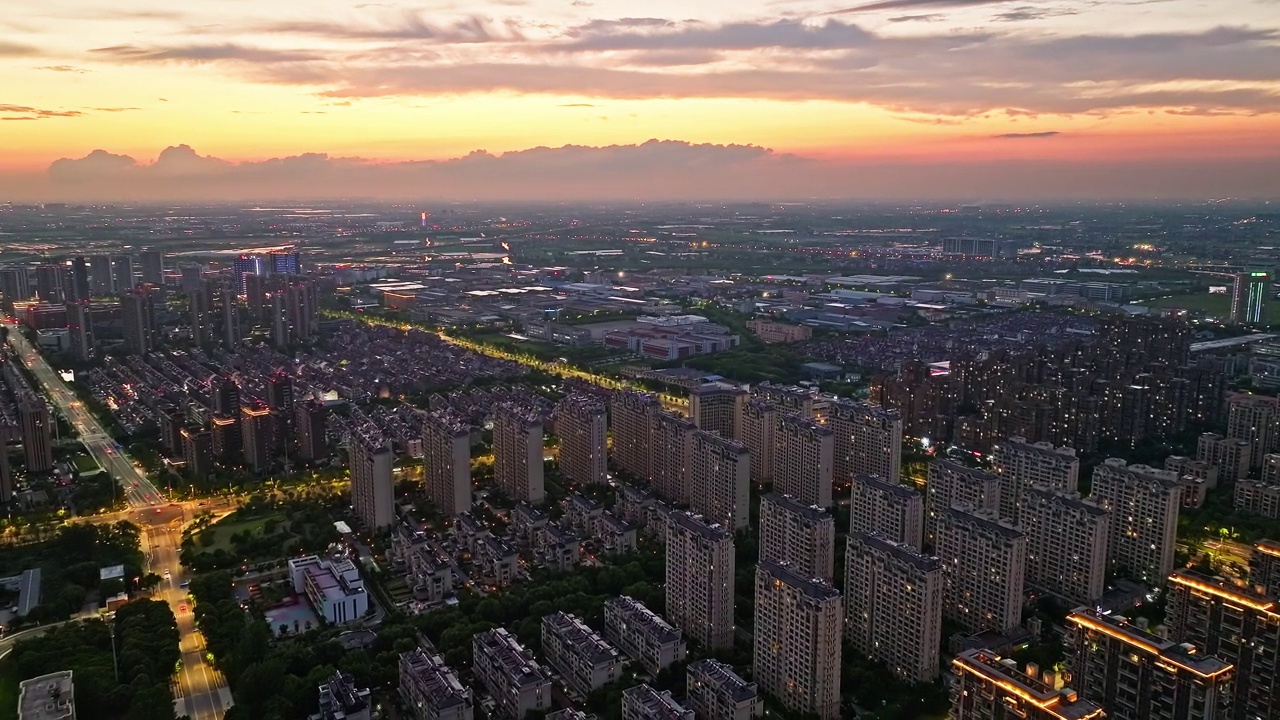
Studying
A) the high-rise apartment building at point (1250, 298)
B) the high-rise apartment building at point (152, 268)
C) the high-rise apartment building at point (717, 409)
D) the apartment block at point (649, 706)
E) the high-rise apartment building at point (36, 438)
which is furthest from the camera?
the high-rise apartment building at point (152, 268)

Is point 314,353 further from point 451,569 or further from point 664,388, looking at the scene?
point 451,569

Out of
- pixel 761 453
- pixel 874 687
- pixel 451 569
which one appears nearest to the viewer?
pixel 874 687

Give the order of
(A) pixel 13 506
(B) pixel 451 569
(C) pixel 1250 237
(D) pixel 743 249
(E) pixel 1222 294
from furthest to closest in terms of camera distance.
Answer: (D) pixel 743 249
(C) pixel 1250 237
(E) pixel 1222 294
(A) pixel 13 506
(B) pixel 451 569

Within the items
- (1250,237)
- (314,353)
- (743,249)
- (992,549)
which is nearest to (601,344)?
(314,353)

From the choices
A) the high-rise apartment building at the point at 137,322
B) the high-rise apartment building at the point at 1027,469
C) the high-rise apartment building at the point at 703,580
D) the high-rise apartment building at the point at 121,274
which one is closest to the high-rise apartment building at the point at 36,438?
the high-rise apartment building at the point at 137,322

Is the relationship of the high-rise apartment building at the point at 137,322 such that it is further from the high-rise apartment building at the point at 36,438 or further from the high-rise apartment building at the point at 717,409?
the high-rise apartment building at the point at 717,409

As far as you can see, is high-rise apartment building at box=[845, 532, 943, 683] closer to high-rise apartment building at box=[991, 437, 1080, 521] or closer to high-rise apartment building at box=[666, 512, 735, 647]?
high-rise apartment building at box=[666, 512, 735, 647]
